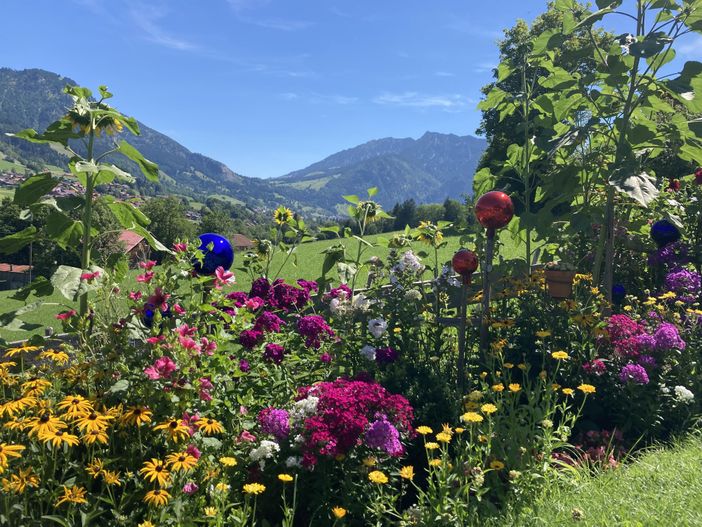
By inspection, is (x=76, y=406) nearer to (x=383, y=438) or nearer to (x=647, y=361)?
(x=383, y=438)

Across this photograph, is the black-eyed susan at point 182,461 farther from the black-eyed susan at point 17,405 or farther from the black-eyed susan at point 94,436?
the black-eyed susan at point 17,405

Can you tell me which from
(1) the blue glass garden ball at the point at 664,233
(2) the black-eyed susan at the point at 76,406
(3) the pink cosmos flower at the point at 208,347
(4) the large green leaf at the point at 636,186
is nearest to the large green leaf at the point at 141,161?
(3) the pink cosmos flower at the point at 208,347

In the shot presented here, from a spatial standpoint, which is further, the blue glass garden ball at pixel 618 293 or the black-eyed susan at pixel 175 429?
the blue glass garden ball at pixel 618 293

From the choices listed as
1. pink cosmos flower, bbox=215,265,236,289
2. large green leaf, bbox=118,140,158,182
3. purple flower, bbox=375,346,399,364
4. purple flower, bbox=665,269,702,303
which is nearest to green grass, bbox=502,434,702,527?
purple flower, bbox=375,346,399,364

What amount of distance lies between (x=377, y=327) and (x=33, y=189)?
2.16 m

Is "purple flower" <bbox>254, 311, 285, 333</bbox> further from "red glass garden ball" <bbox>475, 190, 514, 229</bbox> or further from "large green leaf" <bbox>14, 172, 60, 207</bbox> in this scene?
"red glass garden ball" <bbox>475, 190, 514, 229</bbox>

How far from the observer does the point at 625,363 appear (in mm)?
3201

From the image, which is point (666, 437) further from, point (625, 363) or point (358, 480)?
point (358, 480)

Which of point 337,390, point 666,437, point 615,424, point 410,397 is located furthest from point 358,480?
point 666,437

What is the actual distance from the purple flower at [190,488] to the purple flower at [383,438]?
74 cm

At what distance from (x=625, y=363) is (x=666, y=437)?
0.50 metres

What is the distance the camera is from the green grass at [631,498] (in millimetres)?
1890

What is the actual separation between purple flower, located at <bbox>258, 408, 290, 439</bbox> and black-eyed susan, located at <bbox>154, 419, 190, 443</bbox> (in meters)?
0.43

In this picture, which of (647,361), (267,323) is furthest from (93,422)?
(647,361)
